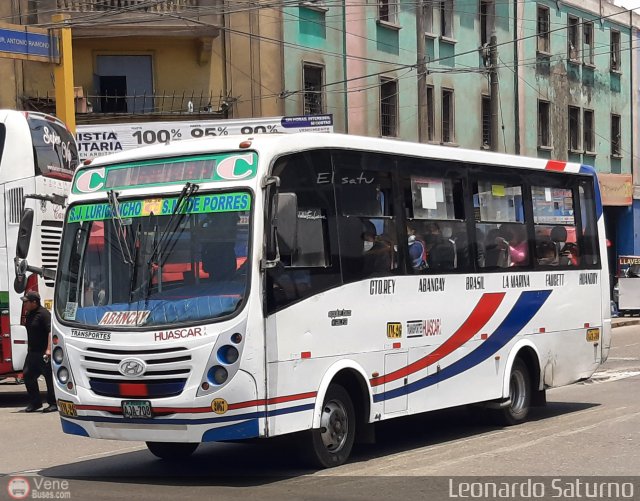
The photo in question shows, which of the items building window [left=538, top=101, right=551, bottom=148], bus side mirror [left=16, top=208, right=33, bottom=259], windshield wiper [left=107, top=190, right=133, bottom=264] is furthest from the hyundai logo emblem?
building window [left=538, top=101, right=551, bottom=148]

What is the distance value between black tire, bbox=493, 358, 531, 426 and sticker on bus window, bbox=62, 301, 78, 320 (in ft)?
17.6

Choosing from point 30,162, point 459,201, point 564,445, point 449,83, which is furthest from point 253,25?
point 564,445

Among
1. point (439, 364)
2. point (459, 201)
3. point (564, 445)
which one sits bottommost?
point (564, 445)

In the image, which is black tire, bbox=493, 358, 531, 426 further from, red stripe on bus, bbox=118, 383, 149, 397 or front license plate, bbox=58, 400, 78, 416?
front license plate, bbox=58, 400, 78, 416

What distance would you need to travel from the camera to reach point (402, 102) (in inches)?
1304

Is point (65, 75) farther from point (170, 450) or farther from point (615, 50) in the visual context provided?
point (615, 50)

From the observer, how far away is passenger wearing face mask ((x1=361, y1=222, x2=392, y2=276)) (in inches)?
440

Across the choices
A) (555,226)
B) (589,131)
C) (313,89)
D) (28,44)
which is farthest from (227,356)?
(589,131)

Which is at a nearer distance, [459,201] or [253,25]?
[459,201]

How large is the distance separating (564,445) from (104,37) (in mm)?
19063

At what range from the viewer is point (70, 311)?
1050 centimetres

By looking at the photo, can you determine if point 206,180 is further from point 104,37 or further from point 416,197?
point 104,37

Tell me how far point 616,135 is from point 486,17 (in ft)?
33.7

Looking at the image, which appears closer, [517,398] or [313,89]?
[517,398]
